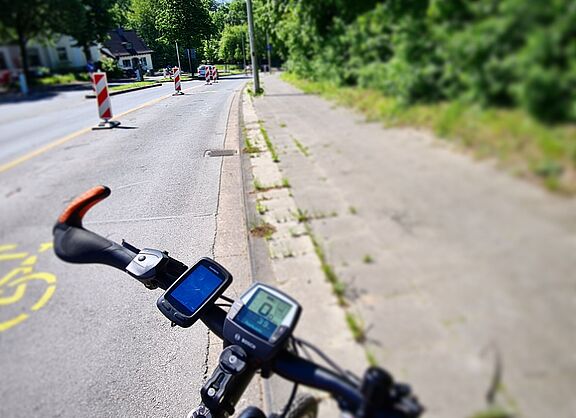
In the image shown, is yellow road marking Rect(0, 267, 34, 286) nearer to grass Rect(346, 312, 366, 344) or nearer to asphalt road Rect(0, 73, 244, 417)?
asphalt road Rect(0, 73, 244, 417)

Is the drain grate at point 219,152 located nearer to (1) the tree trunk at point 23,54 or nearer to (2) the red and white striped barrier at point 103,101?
(2) the red and white striped barrier at point 103,101

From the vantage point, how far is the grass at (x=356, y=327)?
0.60 m

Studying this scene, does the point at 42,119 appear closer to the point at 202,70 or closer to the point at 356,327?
the point at 202,70

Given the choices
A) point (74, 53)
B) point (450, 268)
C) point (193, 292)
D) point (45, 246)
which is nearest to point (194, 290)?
point (193, 292)

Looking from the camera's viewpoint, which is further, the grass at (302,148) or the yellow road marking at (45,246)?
the yellow road marking at (45,246)

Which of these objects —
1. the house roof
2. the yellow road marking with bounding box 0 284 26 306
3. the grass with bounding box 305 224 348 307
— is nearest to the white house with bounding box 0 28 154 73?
the house roof

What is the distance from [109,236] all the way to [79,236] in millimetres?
237

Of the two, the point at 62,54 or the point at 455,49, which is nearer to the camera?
the point at 455,49

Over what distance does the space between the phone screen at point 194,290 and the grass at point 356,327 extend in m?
0.69

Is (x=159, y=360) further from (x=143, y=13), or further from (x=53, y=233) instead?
(x=143, y=13)

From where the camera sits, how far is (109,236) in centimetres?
146

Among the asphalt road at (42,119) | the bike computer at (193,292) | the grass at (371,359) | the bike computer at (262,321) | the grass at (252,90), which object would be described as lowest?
the bike computer at (193,292)

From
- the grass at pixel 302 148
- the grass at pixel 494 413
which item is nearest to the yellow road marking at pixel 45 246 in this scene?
the grass at pixel 302 148

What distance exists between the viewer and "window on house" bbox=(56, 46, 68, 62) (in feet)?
3.39
